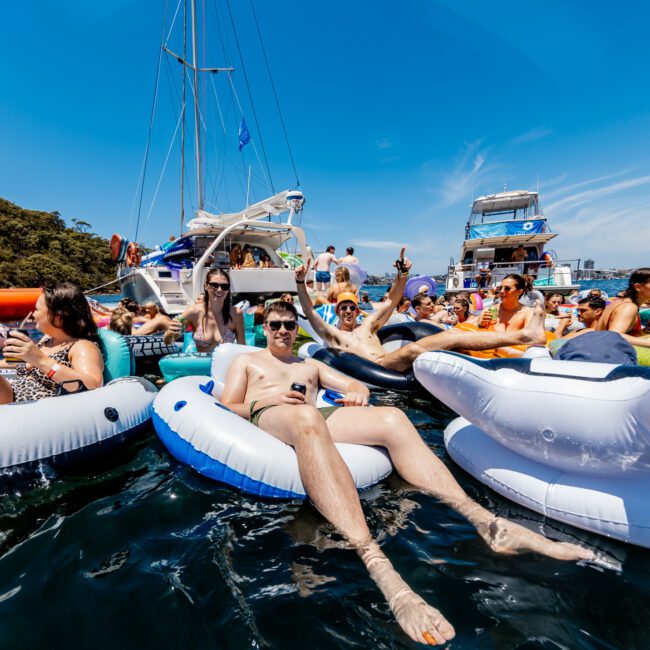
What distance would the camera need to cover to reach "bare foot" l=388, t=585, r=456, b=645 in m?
1.25

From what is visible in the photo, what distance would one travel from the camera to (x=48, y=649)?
124 centimetres

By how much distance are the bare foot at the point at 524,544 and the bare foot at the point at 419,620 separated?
53cm

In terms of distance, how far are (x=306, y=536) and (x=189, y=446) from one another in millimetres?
969

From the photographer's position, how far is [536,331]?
349 cm

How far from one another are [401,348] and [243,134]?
1323 centimetres

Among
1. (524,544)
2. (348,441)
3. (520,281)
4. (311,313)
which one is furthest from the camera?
(520,281)

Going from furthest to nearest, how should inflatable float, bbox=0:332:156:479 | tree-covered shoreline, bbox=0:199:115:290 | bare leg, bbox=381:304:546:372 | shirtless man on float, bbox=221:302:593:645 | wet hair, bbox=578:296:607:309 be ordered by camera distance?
tree-covered shoreline, bbox=0:199:115:290 → wet hair, bbox=578:296:607:309 → bare leg, bbox=381:304:546:372 → inflatable float, bbox=0:332:156:479 → shirtless man on float, bbox=221:302:593:645

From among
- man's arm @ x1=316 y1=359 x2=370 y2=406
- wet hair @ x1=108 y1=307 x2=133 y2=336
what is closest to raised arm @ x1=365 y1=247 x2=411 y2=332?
man's arm @ x1=316 y1=359 x2=370 y2=406

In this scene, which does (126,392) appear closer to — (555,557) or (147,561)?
(147,561)

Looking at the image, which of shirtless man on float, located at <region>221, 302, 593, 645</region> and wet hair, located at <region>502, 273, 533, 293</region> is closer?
shirtless man on float, located at <region>221, 302, 593, 645</region>

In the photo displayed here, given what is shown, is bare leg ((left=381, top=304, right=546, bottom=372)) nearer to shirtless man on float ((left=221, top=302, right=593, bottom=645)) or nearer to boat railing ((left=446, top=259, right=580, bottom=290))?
shirtless man on float ((left=221, top=302, right=593, bottom=645))

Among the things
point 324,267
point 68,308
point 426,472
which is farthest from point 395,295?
point 324,267

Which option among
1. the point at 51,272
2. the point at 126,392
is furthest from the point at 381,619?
the point at 51,272

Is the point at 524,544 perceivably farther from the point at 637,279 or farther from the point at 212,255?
the point at 212,255
